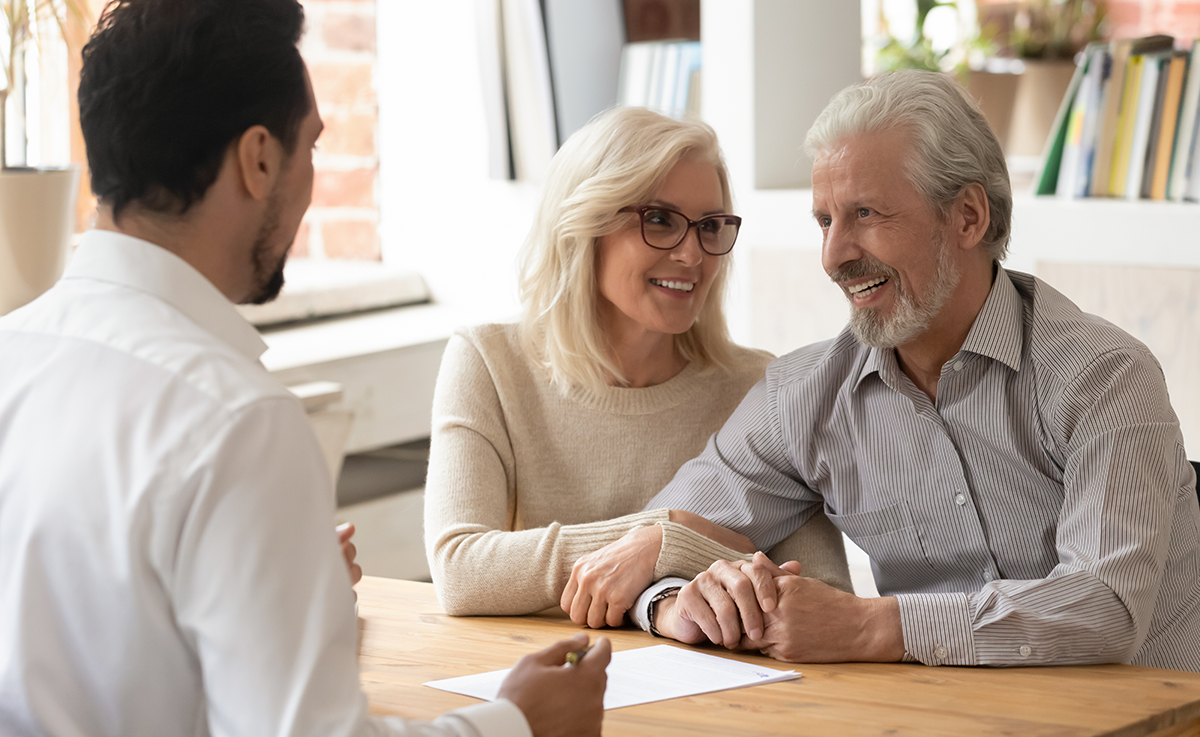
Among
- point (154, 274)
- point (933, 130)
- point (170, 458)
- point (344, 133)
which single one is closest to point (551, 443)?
point (933, 130)

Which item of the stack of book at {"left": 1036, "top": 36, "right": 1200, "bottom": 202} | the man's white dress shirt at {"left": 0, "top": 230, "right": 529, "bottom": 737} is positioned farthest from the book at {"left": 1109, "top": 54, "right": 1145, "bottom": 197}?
the man's white dress shirt at {"left": 0, "top": 230, "right": 529, "bottom": 737}

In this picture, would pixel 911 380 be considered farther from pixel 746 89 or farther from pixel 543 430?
pixel 746 89

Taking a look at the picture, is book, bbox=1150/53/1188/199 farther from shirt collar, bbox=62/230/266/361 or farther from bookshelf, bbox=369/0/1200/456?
shirt collar, bbox=62/230/266/361

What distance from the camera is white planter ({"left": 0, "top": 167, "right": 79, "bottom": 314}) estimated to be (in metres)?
2.36

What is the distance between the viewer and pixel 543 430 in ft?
7.18

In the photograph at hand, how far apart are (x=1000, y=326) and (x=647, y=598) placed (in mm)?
646

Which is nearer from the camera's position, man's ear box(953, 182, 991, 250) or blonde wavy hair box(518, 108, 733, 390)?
man's ear box(953, 182, 991, 250)

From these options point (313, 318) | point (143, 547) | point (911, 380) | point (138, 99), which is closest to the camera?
point (143, 547)

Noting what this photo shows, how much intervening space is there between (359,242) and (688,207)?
2.05m

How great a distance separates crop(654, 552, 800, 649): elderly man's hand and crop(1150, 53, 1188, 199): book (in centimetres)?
167

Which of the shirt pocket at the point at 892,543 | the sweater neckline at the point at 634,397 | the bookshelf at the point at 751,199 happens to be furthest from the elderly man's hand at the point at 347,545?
the bookshelf at the point at 751,199

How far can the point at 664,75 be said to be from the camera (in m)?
3.51

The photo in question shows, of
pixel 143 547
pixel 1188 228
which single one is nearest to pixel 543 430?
pixel 143 547

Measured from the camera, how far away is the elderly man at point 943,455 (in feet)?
5.27
